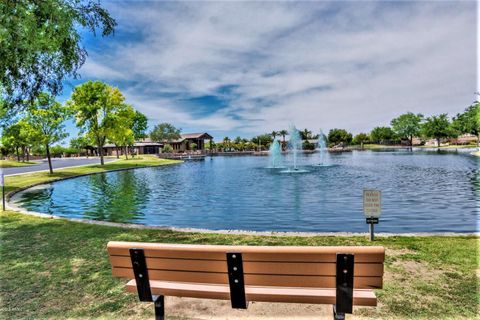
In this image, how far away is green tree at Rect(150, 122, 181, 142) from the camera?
102188mm

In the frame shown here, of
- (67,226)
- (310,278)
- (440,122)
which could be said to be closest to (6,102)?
(67,226)

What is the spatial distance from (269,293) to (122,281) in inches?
112

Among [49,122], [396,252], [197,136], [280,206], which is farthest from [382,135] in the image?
[396,252]

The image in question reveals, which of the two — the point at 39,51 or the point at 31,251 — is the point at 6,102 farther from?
the point at 31,251

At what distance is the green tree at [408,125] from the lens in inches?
4688

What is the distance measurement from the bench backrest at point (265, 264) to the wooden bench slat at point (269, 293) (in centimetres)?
8

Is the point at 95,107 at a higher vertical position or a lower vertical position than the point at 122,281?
higher

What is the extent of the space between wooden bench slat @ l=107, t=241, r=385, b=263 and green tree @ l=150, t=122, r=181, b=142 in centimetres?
10182

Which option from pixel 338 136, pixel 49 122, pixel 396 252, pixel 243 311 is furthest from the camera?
pixel 338 136

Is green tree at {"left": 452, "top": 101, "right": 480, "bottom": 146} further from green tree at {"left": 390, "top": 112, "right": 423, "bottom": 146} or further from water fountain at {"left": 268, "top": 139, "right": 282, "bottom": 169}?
water fountain at {"left": 268, "top": 139, "right": 282, "bottom": 169}

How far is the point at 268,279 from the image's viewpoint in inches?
115

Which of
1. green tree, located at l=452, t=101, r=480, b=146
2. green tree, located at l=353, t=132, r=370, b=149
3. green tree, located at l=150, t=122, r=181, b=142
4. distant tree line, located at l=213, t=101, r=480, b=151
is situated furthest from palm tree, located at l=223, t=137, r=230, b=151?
green tree, located at l=452, t=101, r=480, b=146

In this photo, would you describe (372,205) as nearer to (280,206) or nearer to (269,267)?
(269,267)

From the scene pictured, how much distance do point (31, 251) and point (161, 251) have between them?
5.17m
